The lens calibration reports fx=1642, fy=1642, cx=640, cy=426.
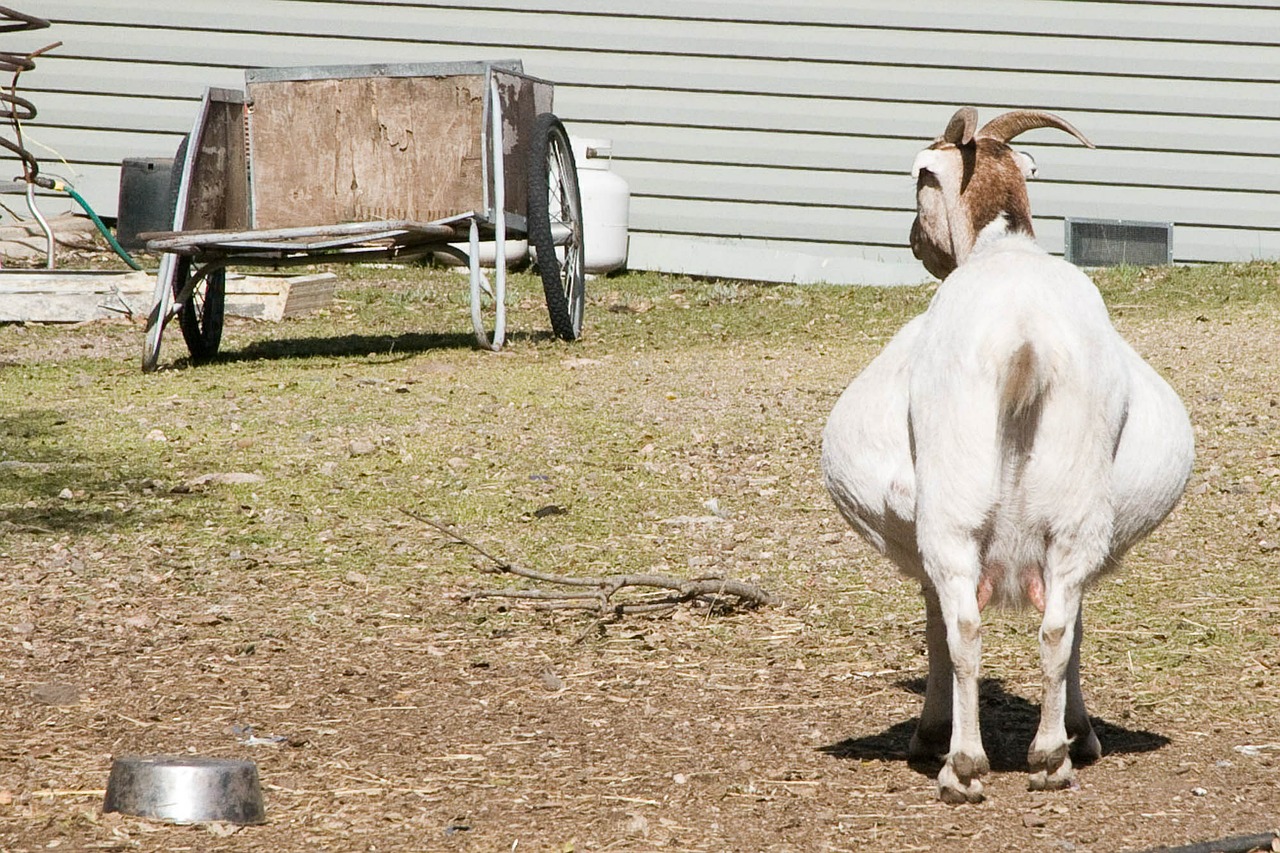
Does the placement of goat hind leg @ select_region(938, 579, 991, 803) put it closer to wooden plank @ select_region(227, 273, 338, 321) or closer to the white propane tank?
wooden plank @ select_region(227, 273, 338, 321)

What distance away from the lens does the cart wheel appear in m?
8.84

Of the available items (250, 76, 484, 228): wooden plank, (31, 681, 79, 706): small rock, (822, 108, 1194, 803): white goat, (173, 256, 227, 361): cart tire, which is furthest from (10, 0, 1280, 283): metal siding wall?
(822, 108, 1194, 803): white goat

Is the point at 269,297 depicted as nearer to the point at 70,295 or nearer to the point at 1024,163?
the point at 70,295

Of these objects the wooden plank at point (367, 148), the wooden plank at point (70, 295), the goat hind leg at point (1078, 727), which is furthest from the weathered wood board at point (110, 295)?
the goat hind leg at point (1078, 727)

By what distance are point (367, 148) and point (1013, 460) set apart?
729 cm

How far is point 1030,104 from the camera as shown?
484 inches

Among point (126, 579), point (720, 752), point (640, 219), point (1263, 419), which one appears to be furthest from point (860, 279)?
point (720, 752)

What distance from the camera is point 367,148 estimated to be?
9.75m

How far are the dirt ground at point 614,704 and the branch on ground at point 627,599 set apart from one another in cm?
6

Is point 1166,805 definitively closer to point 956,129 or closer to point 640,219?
point 956,129

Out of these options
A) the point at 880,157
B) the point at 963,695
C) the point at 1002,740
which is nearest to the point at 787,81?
the point at 880,157

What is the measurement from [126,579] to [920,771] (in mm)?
2587

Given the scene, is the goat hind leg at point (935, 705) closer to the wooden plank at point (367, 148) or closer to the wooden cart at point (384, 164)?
the wooden cart at point (384, 164)

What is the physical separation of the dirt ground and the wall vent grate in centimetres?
700
